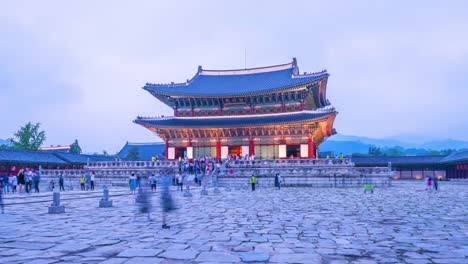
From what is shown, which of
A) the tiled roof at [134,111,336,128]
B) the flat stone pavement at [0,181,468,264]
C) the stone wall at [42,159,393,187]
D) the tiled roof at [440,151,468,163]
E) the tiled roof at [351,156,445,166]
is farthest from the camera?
the tiled roof at [351,156,445,166]

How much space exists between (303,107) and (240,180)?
15.7 m

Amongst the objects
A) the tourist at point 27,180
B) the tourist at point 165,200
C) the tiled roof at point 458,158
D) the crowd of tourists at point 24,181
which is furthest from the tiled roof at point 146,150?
the tourist at point 165,200

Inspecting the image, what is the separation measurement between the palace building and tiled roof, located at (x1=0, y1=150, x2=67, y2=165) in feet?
42.9

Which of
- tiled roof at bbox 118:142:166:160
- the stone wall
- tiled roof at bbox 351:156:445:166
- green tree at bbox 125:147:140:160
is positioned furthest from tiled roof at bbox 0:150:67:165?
tiled roof at bbox 351:156:445:166

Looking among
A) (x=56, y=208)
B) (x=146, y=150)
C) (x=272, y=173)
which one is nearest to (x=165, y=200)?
(x=56, y=208)

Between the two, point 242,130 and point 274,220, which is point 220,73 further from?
point 274,220

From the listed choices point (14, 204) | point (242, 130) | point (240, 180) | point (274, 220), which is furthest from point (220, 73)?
point (274, 220)

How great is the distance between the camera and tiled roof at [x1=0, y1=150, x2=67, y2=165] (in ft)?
136

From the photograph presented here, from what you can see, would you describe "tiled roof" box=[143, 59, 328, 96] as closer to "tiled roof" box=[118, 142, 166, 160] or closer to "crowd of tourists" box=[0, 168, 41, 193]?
"tiled roof" box=[118, 142, 166, 160]

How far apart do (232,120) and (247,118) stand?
69.6 inches

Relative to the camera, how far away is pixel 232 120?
43875 mm

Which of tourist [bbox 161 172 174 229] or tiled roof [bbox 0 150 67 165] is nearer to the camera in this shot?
tourist [bbox 161 172 174 229]

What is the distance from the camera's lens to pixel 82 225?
9945 mm

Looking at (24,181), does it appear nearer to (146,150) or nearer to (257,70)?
(257,70)
